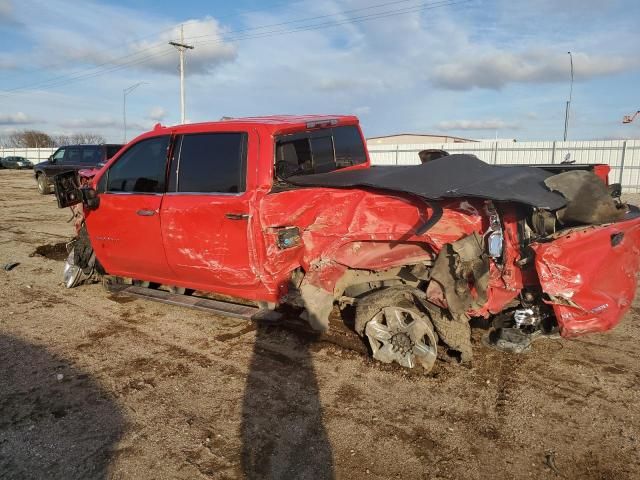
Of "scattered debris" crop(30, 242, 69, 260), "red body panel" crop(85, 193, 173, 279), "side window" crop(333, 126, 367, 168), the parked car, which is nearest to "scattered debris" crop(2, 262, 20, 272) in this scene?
"scattered debris" crop(30, 242, 69, 260)

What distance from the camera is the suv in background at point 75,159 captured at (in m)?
16.8

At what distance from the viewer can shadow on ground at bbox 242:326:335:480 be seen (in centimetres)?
277

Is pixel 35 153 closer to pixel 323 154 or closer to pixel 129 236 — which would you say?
pixel 129 236

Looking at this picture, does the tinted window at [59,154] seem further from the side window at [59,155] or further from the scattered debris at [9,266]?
the scattered debris at [9,266]

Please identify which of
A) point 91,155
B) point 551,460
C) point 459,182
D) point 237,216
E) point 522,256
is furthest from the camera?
point 91,155

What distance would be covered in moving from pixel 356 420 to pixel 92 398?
192 centimetres

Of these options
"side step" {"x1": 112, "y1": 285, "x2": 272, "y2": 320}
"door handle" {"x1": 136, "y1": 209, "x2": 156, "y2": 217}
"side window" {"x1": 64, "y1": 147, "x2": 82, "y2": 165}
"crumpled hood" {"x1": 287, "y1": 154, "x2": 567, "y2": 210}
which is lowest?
"side step" {"x1": 112, "y1": 285, "x2": 272, "y2": 320}

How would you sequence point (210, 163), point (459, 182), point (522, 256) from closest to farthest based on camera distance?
point (522, 256)
point (459, 182)
point (210, 163)

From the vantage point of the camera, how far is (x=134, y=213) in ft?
16.1

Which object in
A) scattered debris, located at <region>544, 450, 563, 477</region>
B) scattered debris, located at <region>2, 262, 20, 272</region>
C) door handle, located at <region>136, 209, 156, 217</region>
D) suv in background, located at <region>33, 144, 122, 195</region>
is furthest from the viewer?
suv in background, located at <region>33, 144, 122, 195</region>

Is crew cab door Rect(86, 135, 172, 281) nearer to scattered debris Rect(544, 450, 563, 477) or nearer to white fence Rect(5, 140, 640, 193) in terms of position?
scattered debris Rect(544, 450, 563, 477)

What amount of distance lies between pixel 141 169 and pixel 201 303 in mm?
1499

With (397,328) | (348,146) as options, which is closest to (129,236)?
(348,146)

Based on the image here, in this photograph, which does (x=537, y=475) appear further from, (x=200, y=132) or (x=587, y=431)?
(x=200, y=132)
